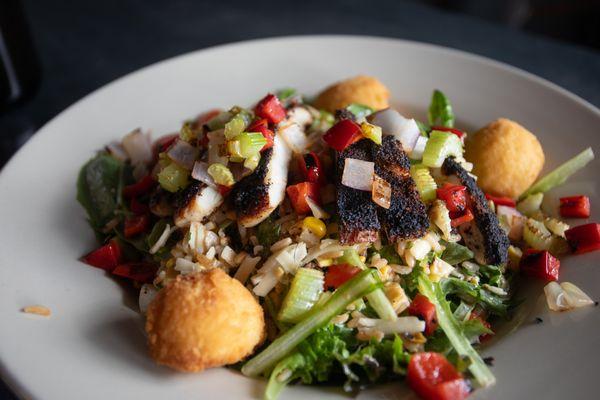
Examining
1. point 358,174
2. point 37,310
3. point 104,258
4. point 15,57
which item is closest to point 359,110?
point 358,174

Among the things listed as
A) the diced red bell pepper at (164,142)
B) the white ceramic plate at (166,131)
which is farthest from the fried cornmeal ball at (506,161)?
A: the diced red bell pepper at (164,142)

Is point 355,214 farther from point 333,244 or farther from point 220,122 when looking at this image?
point 220,122

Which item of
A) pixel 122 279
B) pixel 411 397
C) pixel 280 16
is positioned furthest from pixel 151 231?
pixel 280 16

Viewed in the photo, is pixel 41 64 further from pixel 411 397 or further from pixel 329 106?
pixel 411 397

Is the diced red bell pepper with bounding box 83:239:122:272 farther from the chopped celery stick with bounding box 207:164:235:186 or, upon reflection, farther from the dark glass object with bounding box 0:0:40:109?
the dark glass object with bounding box 0:0:40:109

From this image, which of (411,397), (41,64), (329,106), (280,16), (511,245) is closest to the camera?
(411,397)

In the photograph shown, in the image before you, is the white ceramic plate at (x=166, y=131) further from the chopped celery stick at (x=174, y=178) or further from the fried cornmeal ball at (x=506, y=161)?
the chopped celery stick at (x=174, y=178)

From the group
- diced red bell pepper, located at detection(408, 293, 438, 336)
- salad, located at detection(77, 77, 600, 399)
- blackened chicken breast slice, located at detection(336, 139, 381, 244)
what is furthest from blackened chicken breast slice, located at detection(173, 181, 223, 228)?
diced red bell pepper, located at detection(408, 293, 438, 336)
